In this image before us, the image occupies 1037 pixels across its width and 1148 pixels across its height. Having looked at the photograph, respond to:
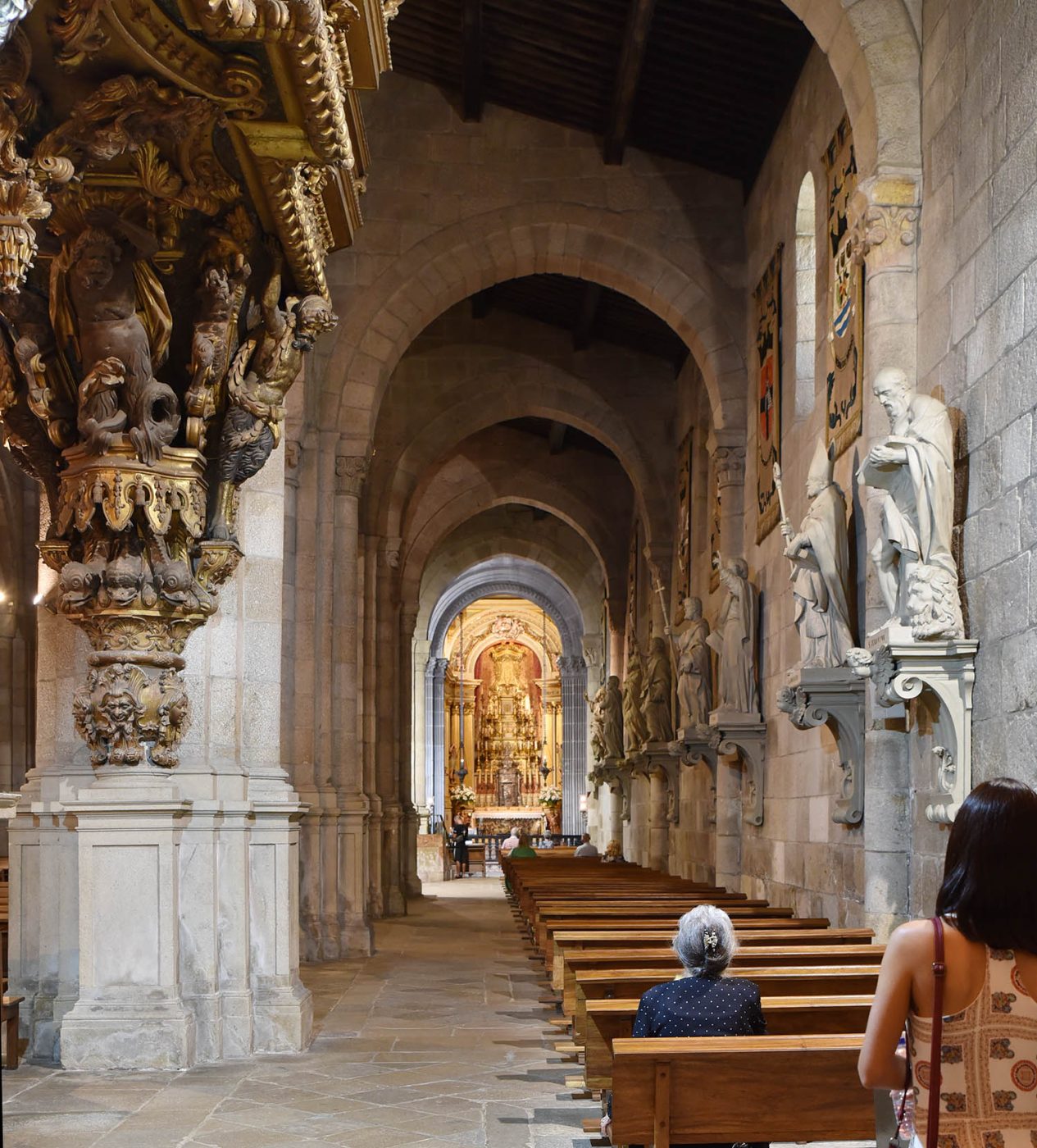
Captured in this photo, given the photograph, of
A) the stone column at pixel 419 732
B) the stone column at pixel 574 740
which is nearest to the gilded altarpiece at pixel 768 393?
the stone column at pixel 419 732

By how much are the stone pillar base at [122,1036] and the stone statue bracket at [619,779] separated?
1982 cm

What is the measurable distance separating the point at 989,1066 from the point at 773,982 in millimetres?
4392

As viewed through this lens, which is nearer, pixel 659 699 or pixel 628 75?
pixel 628 75

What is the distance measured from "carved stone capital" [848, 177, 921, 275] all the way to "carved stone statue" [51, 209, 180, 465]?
446cm

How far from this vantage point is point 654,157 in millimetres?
17656

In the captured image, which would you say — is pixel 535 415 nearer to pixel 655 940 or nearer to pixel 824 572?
pixel 824 572

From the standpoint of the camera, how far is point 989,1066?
297cm

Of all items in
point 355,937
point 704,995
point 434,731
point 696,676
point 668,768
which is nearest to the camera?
point 704,995

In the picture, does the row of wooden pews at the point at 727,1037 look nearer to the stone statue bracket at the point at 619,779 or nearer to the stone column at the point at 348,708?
the stone column at the point at 348,708

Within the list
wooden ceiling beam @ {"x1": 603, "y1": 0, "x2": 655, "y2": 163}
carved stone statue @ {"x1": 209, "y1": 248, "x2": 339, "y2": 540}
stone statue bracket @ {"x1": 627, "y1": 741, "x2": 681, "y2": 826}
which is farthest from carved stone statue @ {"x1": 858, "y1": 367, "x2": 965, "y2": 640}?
stone statue bracket @ {"x1": 627, "y1": 741, "x2": 681, "y2": 826}

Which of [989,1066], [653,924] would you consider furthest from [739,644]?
[989,1066]

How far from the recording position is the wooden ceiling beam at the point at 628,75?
557 inches

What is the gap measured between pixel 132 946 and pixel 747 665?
335 inches

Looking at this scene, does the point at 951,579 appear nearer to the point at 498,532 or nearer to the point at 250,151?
the point at 250,151
